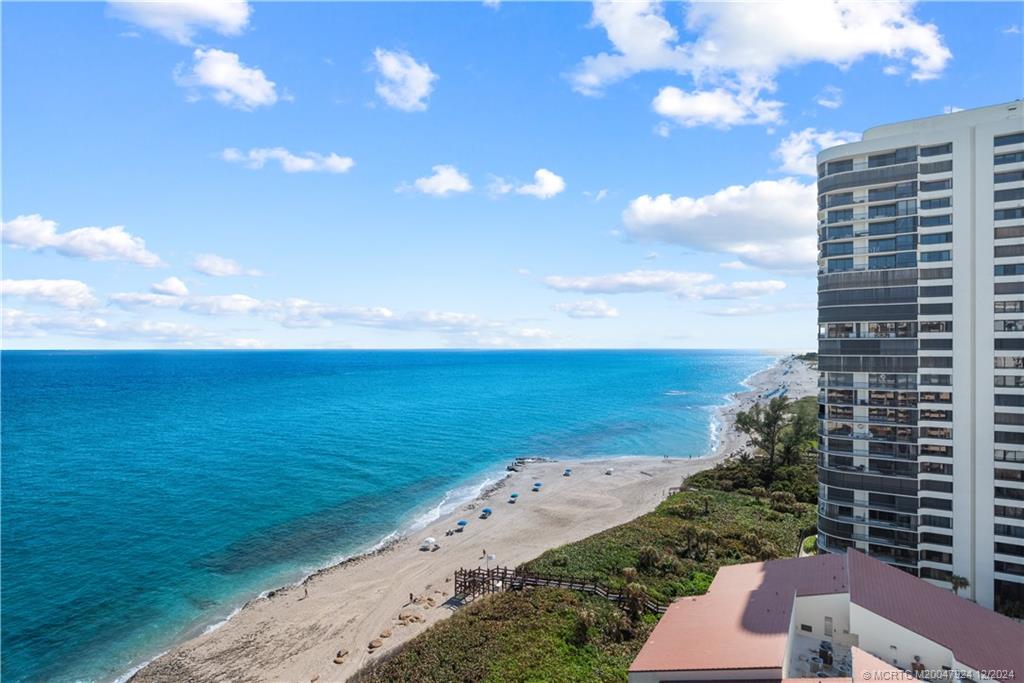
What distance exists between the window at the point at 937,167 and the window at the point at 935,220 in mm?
3220

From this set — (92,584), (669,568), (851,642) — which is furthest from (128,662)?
(851,642)

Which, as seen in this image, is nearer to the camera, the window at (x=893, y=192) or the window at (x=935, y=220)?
the window at (x=935, y=220)

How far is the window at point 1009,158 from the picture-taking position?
117 feet

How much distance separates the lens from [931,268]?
37719 mm

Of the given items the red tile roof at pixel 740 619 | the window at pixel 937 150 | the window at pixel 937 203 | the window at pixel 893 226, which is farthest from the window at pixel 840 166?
the red tile roof at pixel 740 619

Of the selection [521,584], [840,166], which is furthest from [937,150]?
[521,584]

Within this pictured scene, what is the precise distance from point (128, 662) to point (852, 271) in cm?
5949

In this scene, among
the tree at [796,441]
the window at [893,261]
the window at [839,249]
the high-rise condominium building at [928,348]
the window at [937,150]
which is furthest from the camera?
the tree at [796,441]

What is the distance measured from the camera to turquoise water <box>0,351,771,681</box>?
140 ft

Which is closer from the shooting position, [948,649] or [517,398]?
[948,649]

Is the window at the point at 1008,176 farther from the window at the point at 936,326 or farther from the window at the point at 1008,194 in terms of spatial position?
the window at the point at 936,326

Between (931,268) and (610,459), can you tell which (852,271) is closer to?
(931,268)

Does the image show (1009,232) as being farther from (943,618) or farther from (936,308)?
(943,618)

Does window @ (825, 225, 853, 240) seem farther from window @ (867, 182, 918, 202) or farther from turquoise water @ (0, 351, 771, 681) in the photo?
turquoise water @ (0, 351, 771, 681)
